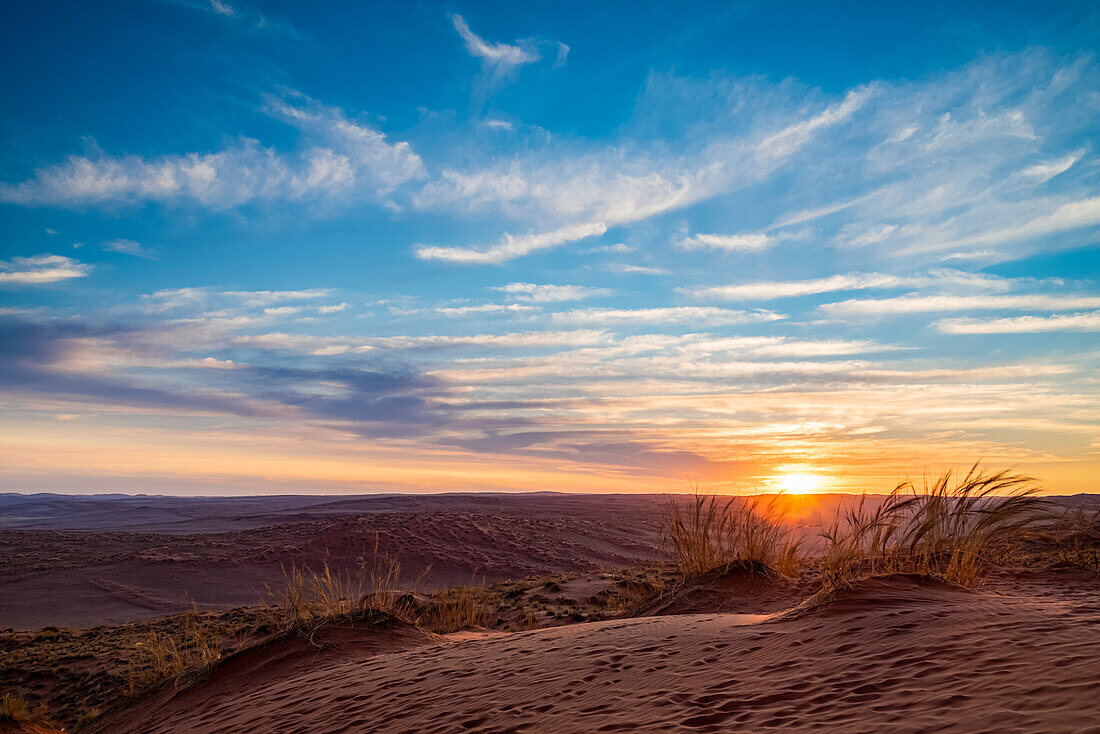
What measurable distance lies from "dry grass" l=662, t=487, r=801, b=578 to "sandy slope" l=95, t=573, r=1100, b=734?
9.34 feet

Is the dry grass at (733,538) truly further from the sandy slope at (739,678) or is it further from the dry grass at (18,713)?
the dry grass at (18,713)

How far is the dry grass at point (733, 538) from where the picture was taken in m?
9.03

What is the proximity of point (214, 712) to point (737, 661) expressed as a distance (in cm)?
484

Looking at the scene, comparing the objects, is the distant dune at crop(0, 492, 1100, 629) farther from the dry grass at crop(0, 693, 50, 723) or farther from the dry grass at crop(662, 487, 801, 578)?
the dry grass at crop(662, 487, 801, 578)

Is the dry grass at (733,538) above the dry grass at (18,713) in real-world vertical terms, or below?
above

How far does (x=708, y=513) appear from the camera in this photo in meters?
9.48

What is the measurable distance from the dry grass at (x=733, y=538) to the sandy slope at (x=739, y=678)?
2847 millimetres

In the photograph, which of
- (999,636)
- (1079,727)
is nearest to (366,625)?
(999,636)

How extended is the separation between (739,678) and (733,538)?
5.58 m

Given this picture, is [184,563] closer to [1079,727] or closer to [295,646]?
[295,646]

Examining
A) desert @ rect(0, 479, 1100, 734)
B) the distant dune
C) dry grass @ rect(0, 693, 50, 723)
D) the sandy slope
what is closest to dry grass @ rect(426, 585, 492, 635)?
desert @ rect(0, 479, 1100, 734)

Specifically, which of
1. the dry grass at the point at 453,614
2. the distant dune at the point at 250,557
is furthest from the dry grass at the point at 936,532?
the distant dune at the point at 250,557

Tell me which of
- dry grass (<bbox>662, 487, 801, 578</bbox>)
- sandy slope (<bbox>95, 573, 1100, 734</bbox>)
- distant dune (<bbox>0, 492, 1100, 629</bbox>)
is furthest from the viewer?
distant dune (<bbox>0, 492, 1100, 629</bbox>)

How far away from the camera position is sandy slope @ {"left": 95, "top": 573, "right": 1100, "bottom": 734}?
3.06 metres
